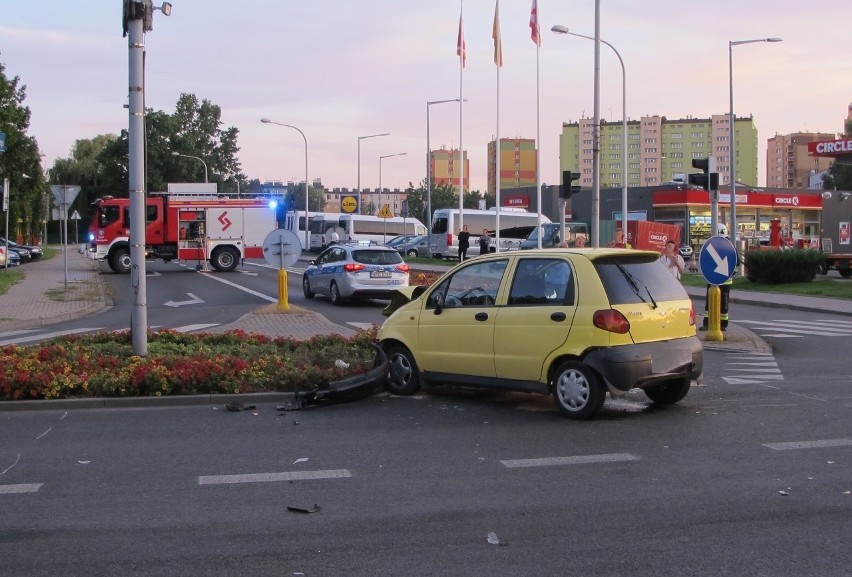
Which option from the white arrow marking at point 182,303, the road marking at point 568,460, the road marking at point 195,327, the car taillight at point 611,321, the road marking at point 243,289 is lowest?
the road marking at point 568,460

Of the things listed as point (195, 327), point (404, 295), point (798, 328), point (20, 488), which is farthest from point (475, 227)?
point (20, 488)

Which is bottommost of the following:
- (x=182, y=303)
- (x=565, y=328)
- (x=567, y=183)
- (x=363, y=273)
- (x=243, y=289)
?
(x=182, y=303)

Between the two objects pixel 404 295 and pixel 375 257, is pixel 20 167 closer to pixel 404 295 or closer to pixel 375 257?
pixel 375 257

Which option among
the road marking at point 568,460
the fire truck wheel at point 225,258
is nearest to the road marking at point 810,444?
the road marking at point 568,460

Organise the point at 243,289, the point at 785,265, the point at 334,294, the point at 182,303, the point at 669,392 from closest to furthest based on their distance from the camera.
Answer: the point at 669,392, the point at 334,294, the point at 182,303, the point at 243,289, the point at 785,265

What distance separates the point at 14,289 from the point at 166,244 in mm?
10877

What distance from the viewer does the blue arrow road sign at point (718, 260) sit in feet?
49.6

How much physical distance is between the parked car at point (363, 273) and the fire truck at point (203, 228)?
53.5 ft

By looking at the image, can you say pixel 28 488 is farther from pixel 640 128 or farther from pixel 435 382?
pixel 640 128

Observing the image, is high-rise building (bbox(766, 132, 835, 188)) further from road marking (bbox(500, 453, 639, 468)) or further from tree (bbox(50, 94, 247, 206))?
road marking (bbox(500, 453, 639, 468))

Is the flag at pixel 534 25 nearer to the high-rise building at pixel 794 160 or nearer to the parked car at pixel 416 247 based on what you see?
the parked car at pixel 416 247

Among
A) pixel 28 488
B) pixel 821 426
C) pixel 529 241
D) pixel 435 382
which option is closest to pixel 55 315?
pixel 435 382

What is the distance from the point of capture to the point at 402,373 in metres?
10.5

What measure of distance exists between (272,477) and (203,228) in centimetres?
3445
